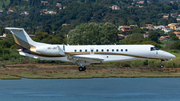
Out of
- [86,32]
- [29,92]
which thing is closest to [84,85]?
[29,92]

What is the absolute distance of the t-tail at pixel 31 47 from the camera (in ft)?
138

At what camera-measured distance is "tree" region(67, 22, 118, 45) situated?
6353cm

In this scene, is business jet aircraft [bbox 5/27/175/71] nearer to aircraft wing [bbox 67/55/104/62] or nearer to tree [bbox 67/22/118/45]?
aircraft wing [bbox 67/55/104/62]

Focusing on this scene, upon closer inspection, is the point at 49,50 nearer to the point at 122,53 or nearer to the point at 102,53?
the point at 102,53

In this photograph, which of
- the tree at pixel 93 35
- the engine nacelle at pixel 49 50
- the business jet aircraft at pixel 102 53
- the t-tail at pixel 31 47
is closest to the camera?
the business jet aircraft at pixel 102 53

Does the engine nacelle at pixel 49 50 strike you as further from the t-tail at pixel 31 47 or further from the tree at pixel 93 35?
the tree at pixel 93 35

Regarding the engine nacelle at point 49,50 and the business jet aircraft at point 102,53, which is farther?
the engine nacelle at point 49,50

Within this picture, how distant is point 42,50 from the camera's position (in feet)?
139

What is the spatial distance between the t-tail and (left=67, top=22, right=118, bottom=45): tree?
20.4 m

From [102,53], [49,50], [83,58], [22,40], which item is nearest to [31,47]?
[22,40]

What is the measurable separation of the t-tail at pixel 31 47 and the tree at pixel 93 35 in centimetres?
2044

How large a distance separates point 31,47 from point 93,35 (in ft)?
77.3

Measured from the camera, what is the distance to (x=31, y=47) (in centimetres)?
4288

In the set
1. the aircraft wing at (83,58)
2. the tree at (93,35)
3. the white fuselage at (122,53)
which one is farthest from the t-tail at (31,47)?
the tree at (93,35)
